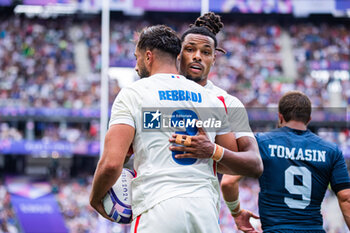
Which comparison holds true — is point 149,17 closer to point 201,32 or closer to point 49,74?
point 49,74

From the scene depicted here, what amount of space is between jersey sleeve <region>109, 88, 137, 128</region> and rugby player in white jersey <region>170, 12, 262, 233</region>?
0.28 meters

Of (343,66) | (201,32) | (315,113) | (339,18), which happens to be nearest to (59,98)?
(315,113)

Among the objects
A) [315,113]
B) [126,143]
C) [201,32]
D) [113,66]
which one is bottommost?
[315,113]

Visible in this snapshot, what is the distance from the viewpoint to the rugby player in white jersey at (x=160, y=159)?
247 cm

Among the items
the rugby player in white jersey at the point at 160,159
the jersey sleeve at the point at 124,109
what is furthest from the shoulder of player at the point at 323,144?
the jersey sleeve at the point at 124,109

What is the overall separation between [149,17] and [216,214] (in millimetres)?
21508

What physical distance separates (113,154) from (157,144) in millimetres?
242

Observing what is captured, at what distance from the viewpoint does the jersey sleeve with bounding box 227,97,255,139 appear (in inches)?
116

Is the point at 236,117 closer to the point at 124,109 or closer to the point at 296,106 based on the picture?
the point at 296,106

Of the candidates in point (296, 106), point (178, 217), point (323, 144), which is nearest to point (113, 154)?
point (178, 217)

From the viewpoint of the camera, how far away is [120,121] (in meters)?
2.51

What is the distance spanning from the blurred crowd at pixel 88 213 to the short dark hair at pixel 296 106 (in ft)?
32.4

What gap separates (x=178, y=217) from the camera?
8.05ft

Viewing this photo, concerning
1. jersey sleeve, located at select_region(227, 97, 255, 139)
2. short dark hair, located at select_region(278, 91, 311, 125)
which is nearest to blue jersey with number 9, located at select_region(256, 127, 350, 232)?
short dark hair, located at select_region(278, 91, 311, 125)
